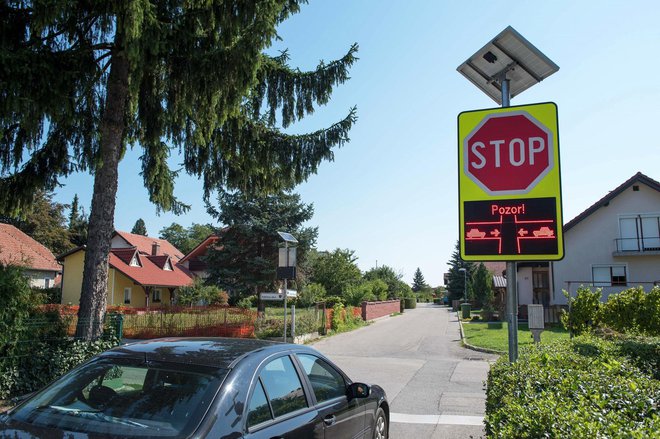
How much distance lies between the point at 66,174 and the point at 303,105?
606cm

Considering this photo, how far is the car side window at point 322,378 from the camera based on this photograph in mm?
4301

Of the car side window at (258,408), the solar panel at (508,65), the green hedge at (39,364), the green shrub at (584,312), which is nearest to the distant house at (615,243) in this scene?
the green shrub at (584,312)

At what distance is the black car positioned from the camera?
293cm

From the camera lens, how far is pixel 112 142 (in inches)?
402

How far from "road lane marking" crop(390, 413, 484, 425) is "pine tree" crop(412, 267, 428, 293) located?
407 feet

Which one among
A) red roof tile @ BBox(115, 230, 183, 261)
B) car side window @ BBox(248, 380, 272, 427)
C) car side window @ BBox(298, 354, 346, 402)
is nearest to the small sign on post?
car side window @ BBox(298, 354, 346, 402)

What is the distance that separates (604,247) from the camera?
1208 inches

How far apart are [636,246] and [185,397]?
33.0 metres

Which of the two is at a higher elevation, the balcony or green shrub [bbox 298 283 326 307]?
the balcony

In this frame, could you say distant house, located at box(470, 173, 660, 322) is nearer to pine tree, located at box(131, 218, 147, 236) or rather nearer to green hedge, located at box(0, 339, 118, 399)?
green hedge, located at box(0, 339, 118, 399)

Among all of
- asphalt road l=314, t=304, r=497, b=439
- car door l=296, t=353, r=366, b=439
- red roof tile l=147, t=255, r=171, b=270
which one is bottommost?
asphalt road l=314, t=304, r=497, b=439

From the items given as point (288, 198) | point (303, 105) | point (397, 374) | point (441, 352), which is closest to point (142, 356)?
point (303, 105)

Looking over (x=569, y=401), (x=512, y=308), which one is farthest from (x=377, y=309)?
(x=569, y=401)

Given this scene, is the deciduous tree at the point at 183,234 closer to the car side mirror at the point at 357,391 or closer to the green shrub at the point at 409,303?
the green shrub at the point at 409,303
